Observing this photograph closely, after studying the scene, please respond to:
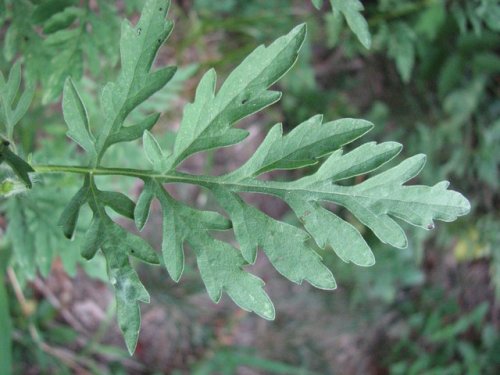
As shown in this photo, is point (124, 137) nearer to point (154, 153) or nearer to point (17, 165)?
point (154, 153)

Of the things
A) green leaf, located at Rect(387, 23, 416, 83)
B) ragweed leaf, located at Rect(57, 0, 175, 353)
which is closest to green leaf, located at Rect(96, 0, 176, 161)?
ragweed leaf, located at Rect(57, 0, 175, 353)

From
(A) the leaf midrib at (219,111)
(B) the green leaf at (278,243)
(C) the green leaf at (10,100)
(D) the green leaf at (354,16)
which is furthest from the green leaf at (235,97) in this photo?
(C) the green leaf at (10,100)

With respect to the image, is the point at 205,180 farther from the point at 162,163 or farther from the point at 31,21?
the point at 31,21

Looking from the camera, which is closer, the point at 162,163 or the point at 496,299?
the point at 162,163

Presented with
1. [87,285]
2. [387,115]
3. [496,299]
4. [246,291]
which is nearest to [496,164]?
[387,115]

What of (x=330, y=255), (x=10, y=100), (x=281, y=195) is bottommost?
(x=330, y=255)

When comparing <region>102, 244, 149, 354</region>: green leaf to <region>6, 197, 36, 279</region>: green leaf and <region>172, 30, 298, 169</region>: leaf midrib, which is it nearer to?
<region>172, 30, 298, 169</region>: leaf midrib

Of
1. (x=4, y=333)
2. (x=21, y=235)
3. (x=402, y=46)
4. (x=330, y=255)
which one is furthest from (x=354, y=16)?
(x=330, y=255)
